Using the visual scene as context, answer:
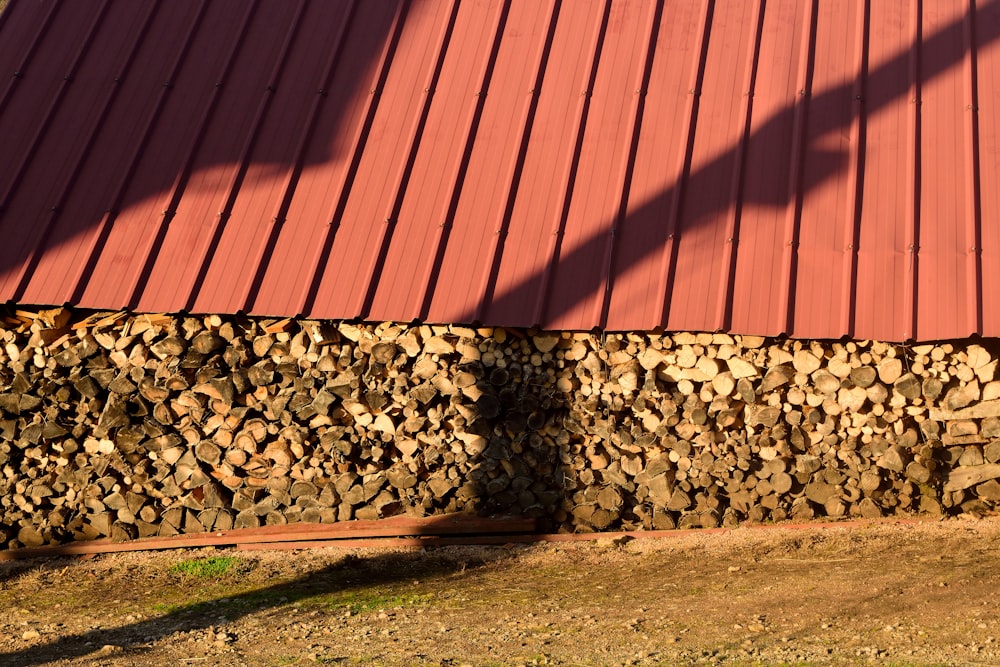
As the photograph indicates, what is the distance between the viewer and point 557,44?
27.4ft

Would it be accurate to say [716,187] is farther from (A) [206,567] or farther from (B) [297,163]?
(A) [206,567]

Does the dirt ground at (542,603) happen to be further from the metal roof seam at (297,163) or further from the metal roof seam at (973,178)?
the metal roof seam at (297,163)

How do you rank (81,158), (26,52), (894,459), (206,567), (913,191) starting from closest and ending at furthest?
1. (894,459)
2. (206,567)
3. (913,191)
4. (81,158)
5. (26,52)

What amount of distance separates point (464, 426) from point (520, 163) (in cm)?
189

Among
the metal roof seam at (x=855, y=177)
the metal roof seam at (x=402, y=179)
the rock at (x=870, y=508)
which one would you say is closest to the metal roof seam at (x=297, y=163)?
the metal roof seam at (x=402, y=179)

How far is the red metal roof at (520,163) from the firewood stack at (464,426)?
0.25 meters

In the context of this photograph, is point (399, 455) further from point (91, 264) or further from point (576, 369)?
point (91, 264)

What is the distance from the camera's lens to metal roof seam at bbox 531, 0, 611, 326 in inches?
274

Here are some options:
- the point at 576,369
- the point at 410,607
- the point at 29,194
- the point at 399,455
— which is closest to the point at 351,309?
the point at 399,455

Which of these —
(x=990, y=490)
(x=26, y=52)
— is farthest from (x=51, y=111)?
(x=990, y=490)

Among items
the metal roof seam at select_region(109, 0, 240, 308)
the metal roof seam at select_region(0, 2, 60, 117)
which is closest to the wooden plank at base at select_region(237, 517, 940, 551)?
the metal roof seam at select_region(109, 0, 240, 308)

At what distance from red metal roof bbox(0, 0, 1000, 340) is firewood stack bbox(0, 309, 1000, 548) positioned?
25 centimetres

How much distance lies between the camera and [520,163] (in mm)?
7680

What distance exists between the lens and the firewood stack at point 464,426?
679cm
